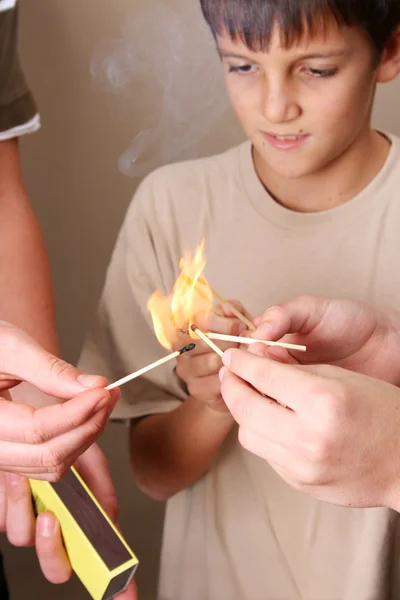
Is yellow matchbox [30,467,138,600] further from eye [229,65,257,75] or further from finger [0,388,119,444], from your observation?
eye [229,65,257,75]

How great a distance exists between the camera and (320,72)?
2.62 feet

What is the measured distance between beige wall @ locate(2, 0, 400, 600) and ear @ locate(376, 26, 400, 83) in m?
0.09

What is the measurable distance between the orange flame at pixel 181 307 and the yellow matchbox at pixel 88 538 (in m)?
0.21

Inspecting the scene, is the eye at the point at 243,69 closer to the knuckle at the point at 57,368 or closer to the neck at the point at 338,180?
the neck at the point at 338,180

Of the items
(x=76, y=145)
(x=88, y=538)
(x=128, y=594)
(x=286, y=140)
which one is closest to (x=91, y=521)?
(x=88, y=538)

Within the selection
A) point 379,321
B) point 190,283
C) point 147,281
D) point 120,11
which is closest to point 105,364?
point 147,281

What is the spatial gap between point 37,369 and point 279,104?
45 cm

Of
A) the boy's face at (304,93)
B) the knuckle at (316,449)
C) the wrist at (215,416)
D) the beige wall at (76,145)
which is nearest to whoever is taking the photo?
the knuckle at (316,449)

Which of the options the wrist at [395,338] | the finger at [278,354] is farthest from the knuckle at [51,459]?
the wrist at [395,338]

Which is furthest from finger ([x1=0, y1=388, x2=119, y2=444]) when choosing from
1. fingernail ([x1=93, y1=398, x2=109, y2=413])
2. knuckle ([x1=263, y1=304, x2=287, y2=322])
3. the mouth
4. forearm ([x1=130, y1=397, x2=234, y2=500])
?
the mouth

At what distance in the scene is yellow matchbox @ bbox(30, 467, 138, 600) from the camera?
67cm

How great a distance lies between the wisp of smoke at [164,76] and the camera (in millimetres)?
969

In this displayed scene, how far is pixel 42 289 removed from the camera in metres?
0.94

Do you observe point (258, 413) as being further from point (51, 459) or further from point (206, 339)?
point (51, 459)
